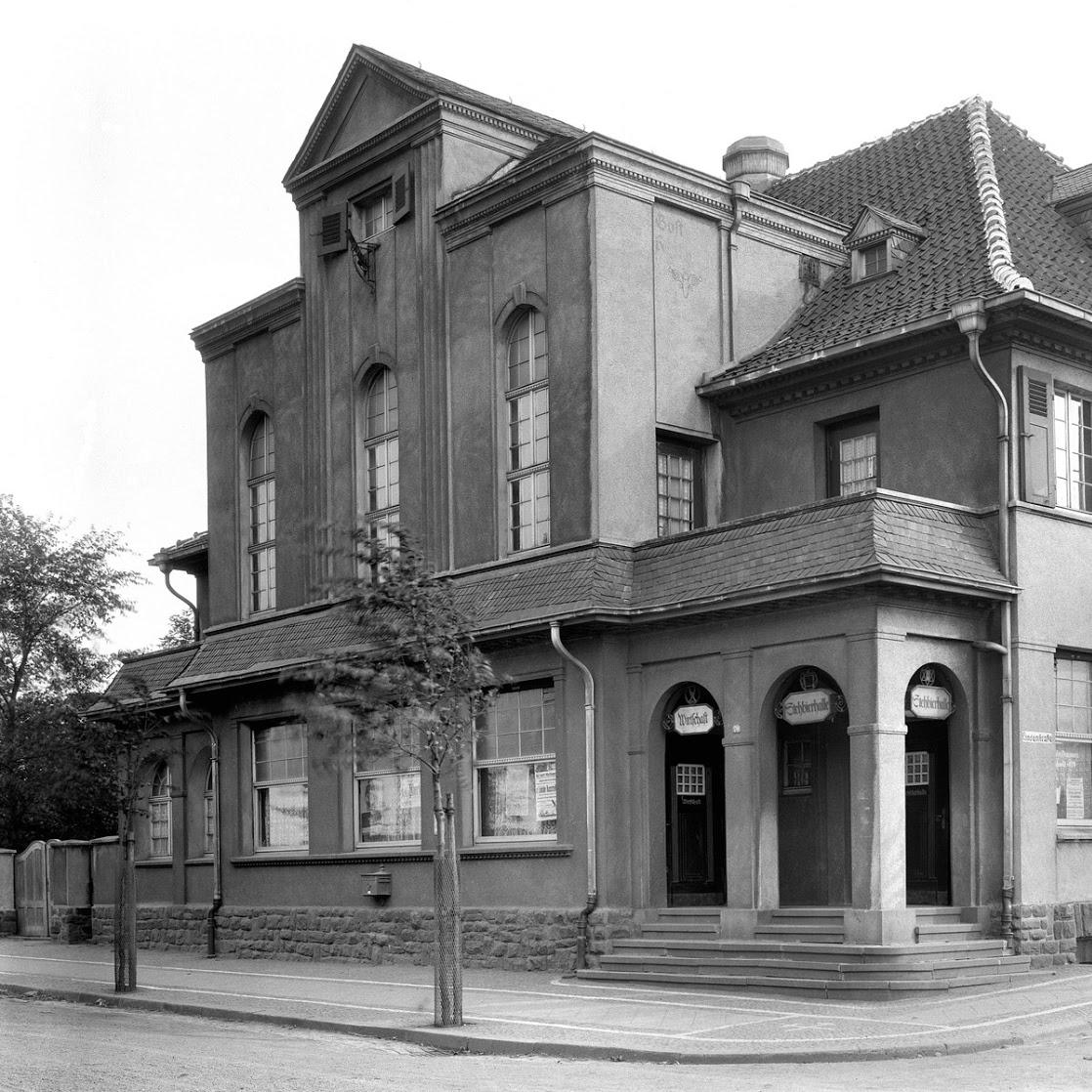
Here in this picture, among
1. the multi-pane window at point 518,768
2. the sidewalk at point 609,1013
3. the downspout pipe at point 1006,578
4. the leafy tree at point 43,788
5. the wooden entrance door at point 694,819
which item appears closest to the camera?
the sidewalk at point 609,1013

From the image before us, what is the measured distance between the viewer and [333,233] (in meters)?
27.3

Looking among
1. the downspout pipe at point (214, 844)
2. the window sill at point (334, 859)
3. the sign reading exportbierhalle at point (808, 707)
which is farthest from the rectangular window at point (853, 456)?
the downspout pipe at point (214, 844)

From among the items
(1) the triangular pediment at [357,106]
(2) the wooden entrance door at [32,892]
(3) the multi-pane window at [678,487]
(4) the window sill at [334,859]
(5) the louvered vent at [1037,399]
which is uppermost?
(1) the triangular pediment at [357,106]

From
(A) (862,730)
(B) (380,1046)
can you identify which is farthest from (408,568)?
(A) (862,730)

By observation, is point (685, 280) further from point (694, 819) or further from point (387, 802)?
point (387, 802)

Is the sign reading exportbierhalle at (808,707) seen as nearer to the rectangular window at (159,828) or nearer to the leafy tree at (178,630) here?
the rectangular window at (159,828)

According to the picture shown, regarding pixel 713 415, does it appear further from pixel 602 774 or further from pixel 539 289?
pixel 602 774

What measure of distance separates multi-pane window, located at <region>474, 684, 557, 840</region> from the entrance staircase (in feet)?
7.86

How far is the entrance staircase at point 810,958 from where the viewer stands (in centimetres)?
1766

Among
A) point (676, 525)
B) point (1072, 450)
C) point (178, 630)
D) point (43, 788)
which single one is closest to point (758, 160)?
point (676, 525)

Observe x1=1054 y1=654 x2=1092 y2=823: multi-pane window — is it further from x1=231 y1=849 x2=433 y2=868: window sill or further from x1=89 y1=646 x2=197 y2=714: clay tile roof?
x1=89 y1=646 x2=197 y2=714: clay tile roof

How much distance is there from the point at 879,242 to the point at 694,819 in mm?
8184

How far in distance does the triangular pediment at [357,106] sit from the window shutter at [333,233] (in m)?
0.95

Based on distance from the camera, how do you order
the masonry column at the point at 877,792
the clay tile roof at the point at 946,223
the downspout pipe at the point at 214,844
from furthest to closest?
the downspout pipe at the point at 214,844 < the clay tile roof at the point at 946,223 < the masonry column at the point at 877,792
